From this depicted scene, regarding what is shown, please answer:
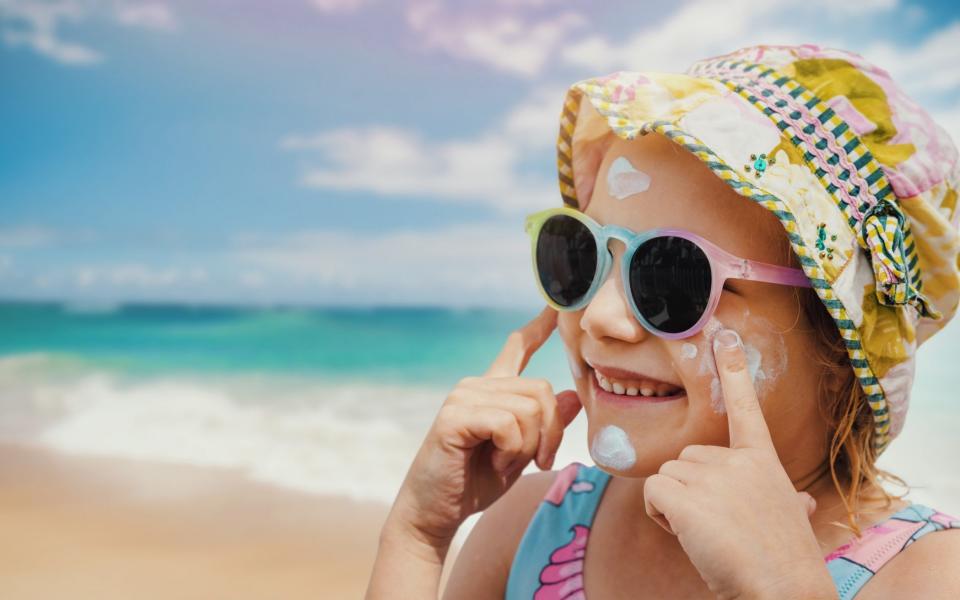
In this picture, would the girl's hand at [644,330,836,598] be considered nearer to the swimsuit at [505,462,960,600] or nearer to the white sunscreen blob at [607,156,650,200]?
the swimsuit at [505,462,960,600]

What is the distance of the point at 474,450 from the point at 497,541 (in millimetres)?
382

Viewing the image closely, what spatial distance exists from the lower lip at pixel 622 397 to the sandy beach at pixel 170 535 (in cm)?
300

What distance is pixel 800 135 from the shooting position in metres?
1.59

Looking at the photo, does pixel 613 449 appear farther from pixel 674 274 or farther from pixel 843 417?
pixel 843 417

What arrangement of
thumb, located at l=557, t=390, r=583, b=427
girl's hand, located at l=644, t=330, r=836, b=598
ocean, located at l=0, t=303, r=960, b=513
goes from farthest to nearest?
ocean, located at l=0, t=303, r=960, b=513, thumb, located at l=557, t=390, r=583, b=427, girl's hand, located at l=644, t=330, r=836, b=598

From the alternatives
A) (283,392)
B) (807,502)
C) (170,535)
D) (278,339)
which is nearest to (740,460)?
(807,502)

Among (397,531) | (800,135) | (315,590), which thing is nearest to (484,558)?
(397,531)

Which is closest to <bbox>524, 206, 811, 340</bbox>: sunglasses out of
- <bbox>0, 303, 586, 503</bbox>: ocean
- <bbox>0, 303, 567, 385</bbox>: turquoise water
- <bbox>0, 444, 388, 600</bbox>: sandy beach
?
<bbox>0, 444, 388, 600</bbox>: sandy beach

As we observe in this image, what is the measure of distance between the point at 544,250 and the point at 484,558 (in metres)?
0.85

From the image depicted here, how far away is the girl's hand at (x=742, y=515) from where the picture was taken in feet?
4.09

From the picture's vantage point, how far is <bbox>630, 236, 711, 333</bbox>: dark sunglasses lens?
153 centimetres

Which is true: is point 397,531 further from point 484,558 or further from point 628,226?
point 628,226

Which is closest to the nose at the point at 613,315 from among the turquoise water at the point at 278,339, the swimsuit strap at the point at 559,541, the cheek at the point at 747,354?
the cheek at the point at 747,354

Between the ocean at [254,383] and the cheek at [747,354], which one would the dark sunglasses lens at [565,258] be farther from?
the ocean at [254,383]
